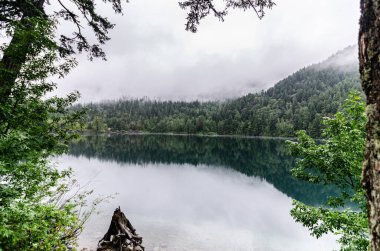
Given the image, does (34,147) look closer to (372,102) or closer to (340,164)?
(372,102)

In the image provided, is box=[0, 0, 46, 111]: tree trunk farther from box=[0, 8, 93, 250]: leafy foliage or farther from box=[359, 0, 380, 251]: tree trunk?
box=[359, 0, 380, 251]: tree trunk

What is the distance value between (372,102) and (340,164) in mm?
9345

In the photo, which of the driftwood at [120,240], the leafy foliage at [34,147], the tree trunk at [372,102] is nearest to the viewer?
the tree trunk at [372,102]

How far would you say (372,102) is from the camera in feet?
5.70

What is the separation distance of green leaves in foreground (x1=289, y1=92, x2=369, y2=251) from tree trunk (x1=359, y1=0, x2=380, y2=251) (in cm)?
667

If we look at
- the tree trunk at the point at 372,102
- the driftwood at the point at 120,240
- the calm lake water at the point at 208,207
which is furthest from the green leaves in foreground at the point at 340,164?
the calm lake water at the point at 208,207

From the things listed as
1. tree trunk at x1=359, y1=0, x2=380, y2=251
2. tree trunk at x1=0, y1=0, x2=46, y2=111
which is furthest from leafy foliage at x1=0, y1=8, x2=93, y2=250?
tree trunk at x1=359, y1=0, x2=380, y2=251

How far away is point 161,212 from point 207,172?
27.8 metres

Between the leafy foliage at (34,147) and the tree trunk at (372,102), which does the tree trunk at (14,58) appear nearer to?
the leafy foliage at (34,147)

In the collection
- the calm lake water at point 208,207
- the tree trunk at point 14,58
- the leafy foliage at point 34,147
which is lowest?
the calm lake water at point 208,207

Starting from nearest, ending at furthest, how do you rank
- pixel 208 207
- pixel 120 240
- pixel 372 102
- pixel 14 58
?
pixel 372 102
pixel 14 58
pixel 120 240
pixel 208 207

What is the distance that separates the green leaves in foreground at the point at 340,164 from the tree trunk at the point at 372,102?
21.9ft

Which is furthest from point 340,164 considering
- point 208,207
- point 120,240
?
point 208,207

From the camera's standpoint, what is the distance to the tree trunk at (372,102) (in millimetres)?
1667
